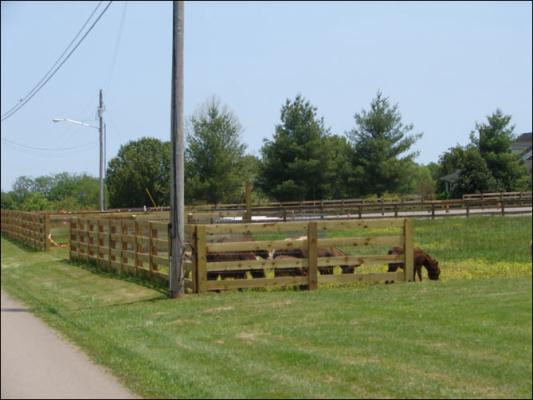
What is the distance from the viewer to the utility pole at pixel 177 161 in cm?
1202

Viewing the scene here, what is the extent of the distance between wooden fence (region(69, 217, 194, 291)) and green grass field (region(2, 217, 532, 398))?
9.88 feet

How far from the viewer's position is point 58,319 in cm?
1081

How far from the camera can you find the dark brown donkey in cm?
854

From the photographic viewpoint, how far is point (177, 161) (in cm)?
1212

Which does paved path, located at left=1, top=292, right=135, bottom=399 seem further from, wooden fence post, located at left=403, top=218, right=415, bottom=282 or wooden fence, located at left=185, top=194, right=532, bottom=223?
wooden fence post, located at left=403, top=218, right=415, bottom=282

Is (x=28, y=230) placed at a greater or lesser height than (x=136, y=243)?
greater

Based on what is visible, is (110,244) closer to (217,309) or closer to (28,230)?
(28,230)

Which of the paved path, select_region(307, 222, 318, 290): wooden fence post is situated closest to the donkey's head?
select_region(307, 222, 318, 290): wooden fence post

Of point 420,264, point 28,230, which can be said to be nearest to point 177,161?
point 420,264

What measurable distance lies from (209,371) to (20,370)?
1822 mm

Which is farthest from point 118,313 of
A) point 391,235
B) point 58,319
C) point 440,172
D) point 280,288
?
point 440,172

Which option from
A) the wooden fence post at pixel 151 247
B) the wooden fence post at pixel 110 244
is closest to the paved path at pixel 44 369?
the wooden fence post at pixel 151 247

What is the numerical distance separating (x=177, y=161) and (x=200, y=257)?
64.6 inches

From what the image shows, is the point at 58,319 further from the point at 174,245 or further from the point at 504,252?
the point at 504,252
